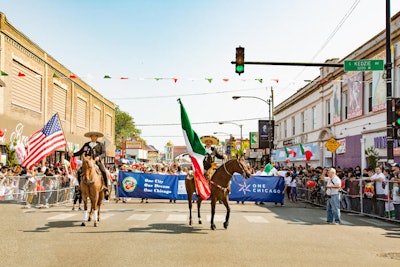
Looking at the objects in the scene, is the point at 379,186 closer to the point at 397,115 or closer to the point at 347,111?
the point at 397,115

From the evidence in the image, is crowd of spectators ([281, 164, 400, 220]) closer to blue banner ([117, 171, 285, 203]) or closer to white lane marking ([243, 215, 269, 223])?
blue banner ([117, 171, 285, 203])

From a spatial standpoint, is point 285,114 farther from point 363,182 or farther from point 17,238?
point 17,238

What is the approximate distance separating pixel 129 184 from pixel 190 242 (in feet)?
45.8

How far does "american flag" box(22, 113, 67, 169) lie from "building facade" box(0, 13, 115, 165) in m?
7.74

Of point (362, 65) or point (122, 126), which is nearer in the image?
point (362, 65)

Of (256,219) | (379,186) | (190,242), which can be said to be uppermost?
(379,186)

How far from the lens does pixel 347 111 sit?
3328 cm

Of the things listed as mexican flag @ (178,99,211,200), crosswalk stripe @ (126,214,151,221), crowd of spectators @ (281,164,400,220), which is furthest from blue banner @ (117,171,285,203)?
mexican flag @ (178,99,211,200)

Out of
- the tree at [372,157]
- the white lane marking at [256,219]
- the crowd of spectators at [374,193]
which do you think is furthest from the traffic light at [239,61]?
the tree at [372,157]

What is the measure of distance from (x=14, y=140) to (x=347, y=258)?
2397cm

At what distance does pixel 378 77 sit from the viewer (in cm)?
2669

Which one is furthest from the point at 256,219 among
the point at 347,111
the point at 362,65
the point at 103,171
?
the point at 347,111

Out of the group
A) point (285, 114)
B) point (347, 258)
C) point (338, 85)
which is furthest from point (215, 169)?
point (285, 114)

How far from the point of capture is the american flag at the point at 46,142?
16.6m
